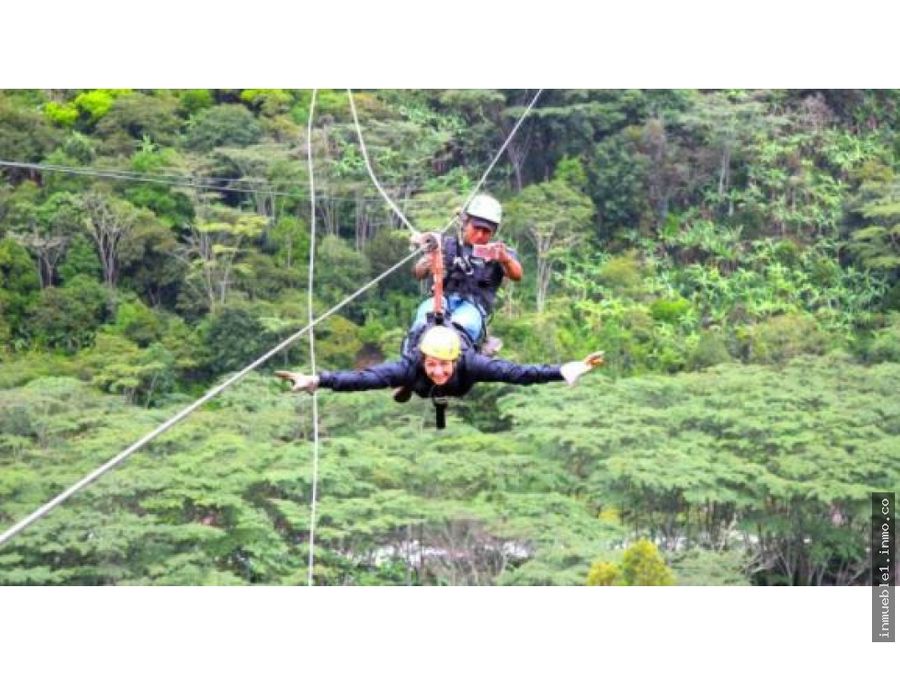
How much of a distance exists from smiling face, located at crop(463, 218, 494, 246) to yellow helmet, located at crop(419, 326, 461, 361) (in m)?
0.46

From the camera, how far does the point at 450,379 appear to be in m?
5.02

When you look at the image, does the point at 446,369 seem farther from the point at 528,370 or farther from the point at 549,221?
the point at 549,221

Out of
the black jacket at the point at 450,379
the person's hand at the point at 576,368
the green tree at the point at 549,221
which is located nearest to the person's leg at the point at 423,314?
the black jacket at the point at 450,379

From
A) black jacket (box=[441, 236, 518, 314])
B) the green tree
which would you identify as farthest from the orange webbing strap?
the green tree

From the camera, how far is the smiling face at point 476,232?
5.37 metres

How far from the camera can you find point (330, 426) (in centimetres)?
1401

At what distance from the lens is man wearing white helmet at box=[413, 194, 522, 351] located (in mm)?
5320

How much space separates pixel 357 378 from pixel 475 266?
809mm

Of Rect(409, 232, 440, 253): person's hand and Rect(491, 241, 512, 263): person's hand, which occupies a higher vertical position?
Rect(409, 232, 440, 253): person's hand

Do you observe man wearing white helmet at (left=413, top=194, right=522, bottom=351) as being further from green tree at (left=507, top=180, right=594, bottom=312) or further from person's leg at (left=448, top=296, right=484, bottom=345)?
green tree at (left=507, top=180, right=594, bottom=312)

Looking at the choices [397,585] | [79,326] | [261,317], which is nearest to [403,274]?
[261,317]

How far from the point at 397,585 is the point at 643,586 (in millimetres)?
1463

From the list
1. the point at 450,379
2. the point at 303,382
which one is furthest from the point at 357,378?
the point at 450,379

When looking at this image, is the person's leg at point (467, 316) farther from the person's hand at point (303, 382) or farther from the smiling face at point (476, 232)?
the person's hand at point (303, 382)
